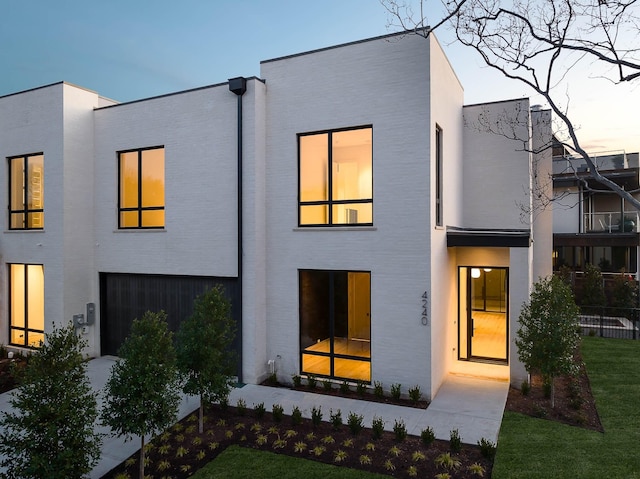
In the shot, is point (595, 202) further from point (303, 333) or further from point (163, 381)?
point (163, 381)

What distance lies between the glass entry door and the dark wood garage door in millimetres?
6034

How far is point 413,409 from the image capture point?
27.4 feet

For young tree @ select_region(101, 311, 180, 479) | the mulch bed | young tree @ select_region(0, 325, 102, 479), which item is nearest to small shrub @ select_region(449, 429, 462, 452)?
the mulch bed

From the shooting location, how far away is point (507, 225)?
11758 mm

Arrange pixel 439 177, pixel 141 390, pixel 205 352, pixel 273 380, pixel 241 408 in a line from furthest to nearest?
pixel 439 177
pixel 273 380
pixel 241 408
pixel 205 352
pixel 141 390

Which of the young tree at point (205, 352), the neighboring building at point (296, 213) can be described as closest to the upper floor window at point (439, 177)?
the neighboring building at point (296, 213)

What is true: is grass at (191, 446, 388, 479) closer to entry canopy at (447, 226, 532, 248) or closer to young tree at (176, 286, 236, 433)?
young tree at (176, 286, 236, 433)

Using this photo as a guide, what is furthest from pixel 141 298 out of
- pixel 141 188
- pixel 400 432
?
pixel 400 432

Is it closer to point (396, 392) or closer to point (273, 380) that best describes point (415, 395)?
point (396, 392)

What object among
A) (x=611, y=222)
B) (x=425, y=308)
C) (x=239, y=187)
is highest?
(x=239, y=187)

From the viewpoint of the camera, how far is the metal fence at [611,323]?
49.5 feet

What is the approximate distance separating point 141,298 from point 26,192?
4.92m

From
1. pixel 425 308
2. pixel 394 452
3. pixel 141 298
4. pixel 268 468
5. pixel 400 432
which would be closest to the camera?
pixel 268 468

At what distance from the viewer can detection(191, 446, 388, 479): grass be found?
19.5 feet
